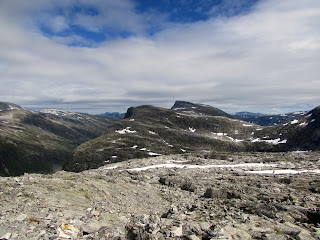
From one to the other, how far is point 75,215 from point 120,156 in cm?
11461

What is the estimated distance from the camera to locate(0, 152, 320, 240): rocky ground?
11602mm

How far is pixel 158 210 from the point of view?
1825 cm

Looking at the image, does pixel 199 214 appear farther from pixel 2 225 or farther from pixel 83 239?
pixel 2 225

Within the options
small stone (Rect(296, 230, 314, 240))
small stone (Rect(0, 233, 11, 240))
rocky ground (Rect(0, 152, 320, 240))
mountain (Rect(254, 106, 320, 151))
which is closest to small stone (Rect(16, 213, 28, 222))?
rocky ground (Rect(0, 152, 320, 240))

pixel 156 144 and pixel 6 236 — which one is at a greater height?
pixel 6 236

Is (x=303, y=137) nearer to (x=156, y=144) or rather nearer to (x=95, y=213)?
(x=156, y=144)

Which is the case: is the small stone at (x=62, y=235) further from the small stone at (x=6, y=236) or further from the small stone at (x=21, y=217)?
the small stone at (x=21, y=217)

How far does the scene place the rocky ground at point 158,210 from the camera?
38.1 ft

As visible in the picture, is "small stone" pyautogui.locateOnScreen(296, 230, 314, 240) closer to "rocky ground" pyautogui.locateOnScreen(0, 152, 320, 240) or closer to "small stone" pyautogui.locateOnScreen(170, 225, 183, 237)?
"rocky ground" pyautogui.locateOnScreen(0, 152, 320, 240)

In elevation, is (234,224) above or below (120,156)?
above

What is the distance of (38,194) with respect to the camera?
15.5 meters

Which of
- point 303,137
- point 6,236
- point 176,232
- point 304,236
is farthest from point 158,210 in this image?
point 303,137

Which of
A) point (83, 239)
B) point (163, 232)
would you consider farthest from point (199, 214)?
point (83, 239)

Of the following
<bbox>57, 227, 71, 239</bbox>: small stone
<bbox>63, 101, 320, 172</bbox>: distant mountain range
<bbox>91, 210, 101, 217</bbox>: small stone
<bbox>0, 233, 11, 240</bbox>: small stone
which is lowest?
<bbox>63, 101, 320, 172</bbox>: distant mountain range
